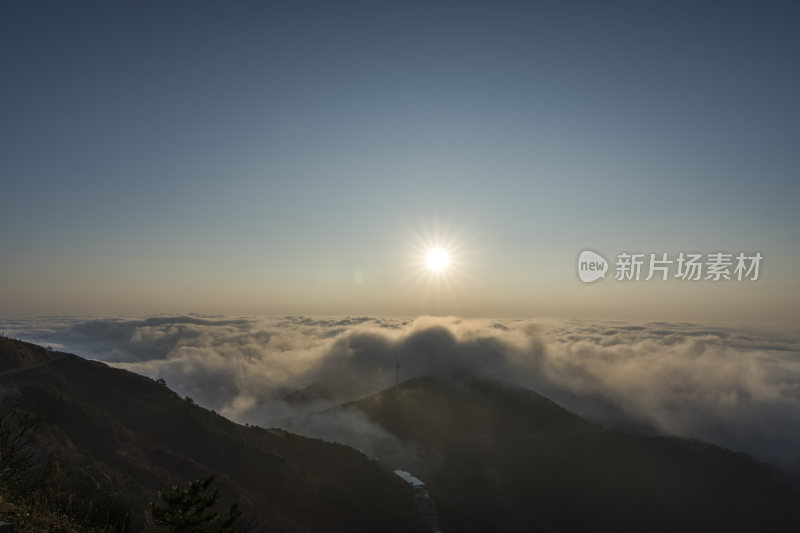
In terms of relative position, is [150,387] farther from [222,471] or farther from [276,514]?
[276,514]

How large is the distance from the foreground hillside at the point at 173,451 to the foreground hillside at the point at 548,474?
1230 inches

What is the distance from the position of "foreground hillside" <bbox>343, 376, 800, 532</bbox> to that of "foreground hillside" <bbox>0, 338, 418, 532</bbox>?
1230 inches

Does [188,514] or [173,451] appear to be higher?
[188,514]

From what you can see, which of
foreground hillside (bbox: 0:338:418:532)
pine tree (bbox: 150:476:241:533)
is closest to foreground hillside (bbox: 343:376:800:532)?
foreground hillside (bbox: 0:338:418:532)

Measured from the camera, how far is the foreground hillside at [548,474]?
121m

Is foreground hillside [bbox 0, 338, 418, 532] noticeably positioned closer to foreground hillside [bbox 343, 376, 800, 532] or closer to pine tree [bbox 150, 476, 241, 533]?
pine tree [bbox 150, 476, 241, 533]

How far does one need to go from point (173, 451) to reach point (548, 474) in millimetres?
125398

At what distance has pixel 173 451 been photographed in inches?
2259

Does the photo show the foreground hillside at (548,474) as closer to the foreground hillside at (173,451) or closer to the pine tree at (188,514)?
the foreground hillside at (173,451)

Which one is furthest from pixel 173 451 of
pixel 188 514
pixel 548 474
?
pixel 548 474

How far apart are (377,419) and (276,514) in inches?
4251

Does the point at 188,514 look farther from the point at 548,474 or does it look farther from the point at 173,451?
the point at 548,474

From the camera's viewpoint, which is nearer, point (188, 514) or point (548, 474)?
point (188, 514)

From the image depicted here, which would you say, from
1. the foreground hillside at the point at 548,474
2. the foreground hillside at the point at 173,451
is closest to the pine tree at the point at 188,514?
the foreground hillside at the point at 173,451
